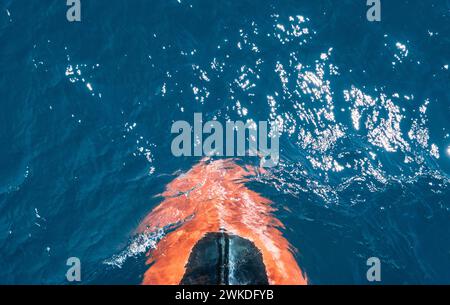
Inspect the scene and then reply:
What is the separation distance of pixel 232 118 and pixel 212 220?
3.18 meters

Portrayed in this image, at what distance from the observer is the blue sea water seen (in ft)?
33.0

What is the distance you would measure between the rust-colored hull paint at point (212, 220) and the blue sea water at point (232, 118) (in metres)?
0.35

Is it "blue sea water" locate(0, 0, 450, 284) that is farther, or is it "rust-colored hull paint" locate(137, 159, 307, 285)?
"blue sea water" locate(0, 0, 450, 284)

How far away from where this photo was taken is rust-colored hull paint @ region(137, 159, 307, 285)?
840 cm

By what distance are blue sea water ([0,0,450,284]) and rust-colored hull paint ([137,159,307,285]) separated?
35 cm

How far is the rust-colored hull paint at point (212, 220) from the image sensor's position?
27.6 feet

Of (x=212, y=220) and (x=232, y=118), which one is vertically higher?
(x=232, y=118)

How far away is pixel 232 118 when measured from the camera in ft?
37.3

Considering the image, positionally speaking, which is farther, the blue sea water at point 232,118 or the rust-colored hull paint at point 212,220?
the blue sea water at point 232,118

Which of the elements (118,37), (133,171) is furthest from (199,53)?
(133,171)

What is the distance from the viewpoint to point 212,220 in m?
9.20

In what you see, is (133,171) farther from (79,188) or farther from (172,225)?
(172,225)

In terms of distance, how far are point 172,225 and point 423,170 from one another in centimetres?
603

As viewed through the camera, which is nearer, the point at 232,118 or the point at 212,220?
the point at 212,220
